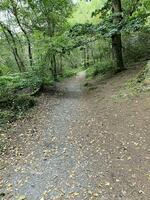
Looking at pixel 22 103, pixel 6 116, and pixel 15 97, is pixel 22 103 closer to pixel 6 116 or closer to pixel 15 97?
pixel 15 97

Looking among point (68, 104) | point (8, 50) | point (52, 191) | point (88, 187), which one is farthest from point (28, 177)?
point (8, 50)

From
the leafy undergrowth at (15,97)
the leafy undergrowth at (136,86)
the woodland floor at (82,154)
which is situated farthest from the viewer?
the leafy undergrowth at (136,86)

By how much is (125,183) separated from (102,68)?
15.8 m

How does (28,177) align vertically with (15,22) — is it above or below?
below

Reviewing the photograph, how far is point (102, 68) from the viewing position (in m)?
20.3

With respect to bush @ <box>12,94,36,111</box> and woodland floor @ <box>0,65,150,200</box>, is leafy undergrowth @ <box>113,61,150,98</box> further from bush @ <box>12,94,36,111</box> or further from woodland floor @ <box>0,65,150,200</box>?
bush @ <box>12,94,36,111</box>

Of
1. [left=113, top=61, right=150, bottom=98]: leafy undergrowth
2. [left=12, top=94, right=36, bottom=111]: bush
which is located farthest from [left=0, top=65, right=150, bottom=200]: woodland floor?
[left=12, top=94, right=36, bottom=111]: bush

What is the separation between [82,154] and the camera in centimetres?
647

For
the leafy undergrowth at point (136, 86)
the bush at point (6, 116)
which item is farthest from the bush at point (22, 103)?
the leafy undergrowth at point (136, 86)

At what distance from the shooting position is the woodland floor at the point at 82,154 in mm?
5000

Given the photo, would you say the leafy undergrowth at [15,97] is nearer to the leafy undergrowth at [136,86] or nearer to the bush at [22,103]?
the bush at [22,103]

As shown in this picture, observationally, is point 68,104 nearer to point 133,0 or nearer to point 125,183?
point 125,183

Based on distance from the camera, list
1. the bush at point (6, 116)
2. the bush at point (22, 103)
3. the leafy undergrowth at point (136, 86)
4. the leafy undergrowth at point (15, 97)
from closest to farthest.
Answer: the bush at point (6, 116) → the leafy undergrowth at point (15, 97) → the leafy undergrowth at point (136, 86) → the bush at point (22, 103)

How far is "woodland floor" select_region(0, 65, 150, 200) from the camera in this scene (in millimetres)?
5000
